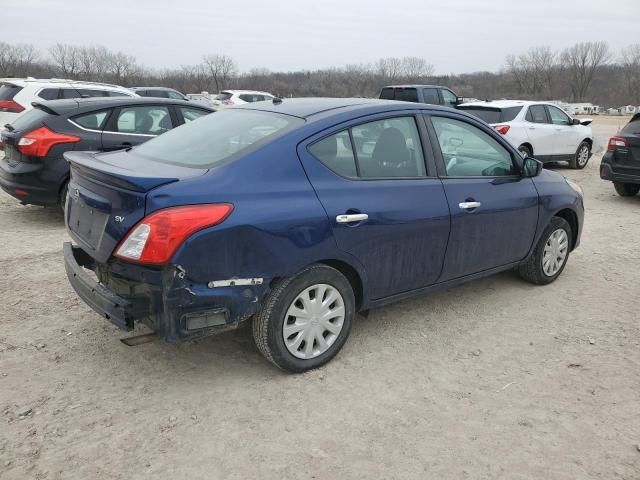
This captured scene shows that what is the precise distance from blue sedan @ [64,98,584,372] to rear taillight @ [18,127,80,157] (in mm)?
2982

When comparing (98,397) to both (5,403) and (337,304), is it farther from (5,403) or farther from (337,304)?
(337,304)

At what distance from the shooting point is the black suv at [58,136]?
627cm

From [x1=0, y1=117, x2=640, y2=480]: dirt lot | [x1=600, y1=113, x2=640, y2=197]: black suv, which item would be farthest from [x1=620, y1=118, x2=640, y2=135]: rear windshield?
[x1=0, y1=117, x2=640, y2=480]: dirt lot

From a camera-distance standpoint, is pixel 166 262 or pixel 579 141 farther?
pixel 579 141

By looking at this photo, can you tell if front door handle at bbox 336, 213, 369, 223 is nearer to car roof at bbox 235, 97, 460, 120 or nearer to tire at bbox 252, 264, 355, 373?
tire at bbox 252, 264, 355, 373

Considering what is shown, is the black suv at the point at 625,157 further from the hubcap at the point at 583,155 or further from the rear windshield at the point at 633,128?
the hubcap at the point at 583,155

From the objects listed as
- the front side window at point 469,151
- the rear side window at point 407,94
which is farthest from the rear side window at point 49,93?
the front side window at point 469,151

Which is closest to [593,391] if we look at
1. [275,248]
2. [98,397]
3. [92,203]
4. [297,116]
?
[275,248]

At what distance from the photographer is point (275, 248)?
10.0ft

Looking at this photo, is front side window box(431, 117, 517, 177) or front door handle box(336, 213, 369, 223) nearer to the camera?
front door handle box(336, 213, 369, 223)

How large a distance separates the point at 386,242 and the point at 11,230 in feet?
16.0

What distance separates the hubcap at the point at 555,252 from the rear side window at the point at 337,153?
236 centimetres

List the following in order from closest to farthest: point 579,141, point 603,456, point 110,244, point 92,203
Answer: point 603,456, point 110,244, point 92,203, point 579,141

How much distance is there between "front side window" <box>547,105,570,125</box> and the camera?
41.6ft
